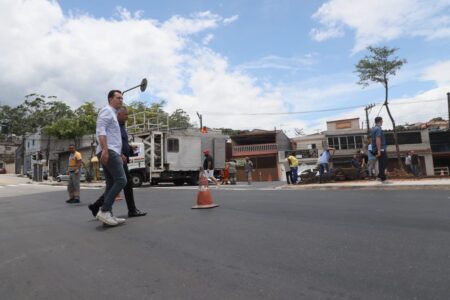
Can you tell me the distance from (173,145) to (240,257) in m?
17.8

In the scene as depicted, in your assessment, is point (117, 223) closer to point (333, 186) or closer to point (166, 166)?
point (333, 186)

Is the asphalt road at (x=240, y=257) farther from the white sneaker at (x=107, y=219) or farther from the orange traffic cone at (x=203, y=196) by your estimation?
the orange traffic cone at (x=203, y=196)

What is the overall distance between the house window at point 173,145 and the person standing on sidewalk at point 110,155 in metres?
15.3

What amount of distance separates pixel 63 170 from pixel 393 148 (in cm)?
Result: 4145

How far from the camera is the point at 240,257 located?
3623mm

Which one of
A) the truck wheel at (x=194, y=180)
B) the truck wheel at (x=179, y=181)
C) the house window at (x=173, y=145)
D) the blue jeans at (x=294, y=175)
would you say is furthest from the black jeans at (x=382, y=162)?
the truck wheel at (x=179, y=181)

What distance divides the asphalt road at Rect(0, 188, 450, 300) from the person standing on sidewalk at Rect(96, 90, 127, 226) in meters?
0.24

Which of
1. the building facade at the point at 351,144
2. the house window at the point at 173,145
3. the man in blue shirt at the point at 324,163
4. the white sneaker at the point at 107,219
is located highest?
the building facade at the point at 351,144

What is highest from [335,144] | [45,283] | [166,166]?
[335,144]

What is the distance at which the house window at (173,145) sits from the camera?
68.7ft

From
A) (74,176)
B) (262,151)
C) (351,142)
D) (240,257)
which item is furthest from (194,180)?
(351,142)

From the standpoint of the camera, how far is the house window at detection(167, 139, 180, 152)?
20938mm

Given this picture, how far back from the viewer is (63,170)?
51.7 meters

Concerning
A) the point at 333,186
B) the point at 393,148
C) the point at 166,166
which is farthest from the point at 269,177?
the point at 333,186
